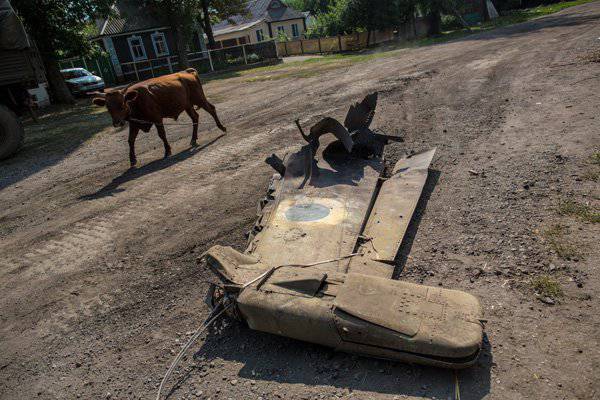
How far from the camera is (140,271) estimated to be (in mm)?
4973

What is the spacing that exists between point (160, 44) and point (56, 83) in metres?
15.1

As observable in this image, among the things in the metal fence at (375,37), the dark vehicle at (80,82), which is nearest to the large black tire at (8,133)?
the dark vehicle at (80,82)

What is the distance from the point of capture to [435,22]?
30031 mm

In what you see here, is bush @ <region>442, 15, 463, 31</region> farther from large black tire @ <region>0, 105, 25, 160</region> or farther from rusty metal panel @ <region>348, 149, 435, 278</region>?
large black tire @ <region>0, 105, 25, 160</region>

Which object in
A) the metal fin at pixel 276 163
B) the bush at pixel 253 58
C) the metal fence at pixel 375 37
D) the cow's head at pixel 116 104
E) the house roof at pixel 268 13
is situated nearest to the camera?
the metal fin at pixel 276 163

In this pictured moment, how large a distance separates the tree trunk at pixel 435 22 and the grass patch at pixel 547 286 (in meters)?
30.3

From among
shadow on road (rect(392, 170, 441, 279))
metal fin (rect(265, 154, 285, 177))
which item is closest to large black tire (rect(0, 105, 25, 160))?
metal fin (rect(265, 154, 285, 177))

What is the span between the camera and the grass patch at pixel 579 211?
4508 millimetres

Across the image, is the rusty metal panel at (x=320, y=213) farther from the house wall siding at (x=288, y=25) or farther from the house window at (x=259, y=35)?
the house wall siding at (x=288, y=25)

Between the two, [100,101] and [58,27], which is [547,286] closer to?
[100,101]

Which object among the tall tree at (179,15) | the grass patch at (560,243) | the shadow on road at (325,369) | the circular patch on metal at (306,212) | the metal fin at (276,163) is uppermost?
the tall tree at (179,15)

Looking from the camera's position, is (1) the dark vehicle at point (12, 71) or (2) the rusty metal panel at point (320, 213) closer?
(2) the rusty metal panel at point (320, 213)

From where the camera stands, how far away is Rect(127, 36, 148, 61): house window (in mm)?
32438

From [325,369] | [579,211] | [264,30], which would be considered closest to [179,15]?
[579,211]
